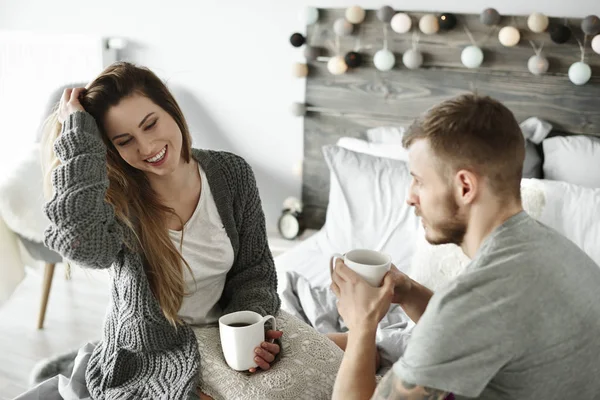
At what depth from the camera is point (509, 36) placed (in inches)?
97.9

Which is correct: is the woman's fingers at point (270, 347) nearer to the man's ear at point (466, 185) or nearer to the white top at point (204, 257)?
the white top at point (204, 257)

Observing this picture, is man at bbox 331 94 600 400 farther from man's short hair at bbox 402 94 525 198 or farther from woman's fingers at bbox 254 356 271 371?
woman's fingers at bbox 254 356 271 371

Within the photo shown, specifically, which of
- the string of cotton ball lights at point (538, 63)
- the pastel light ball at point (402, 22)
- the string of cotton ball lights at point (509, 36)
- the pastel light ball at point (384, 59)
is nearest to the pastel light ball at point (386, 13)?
the pastel light ball at point (402, 22)

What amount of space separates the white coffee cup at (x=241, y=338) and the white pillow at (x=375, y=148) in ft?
4.41

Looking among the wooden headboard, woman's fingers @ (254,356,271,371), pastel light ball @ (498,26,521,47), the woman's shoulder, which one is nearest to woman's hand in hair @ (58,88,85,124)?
the woman's shoulder

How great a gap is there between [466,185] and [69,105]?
0.94 metres

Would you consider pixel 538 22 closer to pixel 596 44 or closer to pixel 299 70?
pixel 596 44

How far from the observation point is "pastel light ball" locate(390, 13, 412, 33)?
2.63 m

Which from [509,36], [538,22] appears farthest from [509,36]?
[538,22]

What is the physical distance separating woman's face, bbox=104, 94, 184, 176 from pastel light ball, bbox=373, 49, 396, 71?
134 centimetres

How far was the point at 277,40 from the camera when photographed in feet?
9.76

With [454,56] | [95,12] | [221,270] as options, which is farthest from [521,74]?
[95,12]

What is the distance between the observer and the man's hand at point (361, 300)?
1217 mm

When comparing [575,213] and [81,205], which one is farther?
[575,213]
